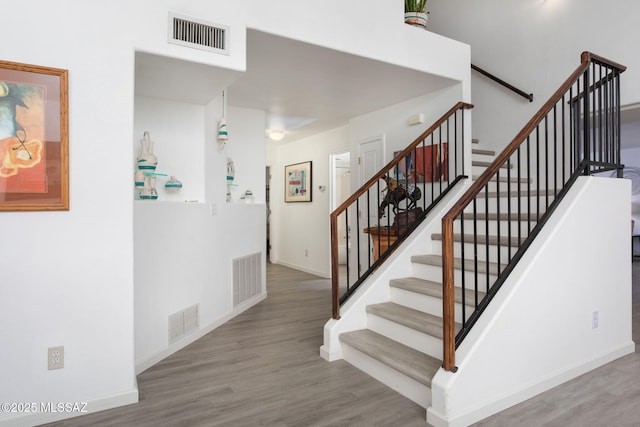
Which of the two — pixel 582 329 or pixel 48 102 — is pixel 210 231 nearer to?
pixel 48 102

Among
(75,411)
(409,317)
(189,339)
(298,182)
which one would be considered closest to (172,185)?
(189,339)

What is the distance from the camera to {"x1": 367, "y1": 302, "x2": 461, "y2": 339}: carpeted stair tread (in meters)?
2.69

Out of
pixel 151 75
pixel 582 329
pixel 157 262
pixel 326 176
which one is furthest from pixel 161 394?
pixel 326 176

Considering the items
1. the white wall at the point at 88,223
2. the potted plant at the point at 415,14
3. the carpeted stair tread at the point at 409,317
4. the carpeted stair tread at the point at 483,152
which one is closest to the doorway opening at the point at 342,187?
the carpeted stair tread at the point at 483,152

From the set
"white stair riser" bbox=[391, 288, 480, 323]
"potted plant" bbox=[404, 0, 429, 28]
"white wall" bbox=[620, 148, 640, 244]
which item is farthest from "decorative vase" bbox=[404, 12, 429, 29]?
"white wall" bbox=[620, 148, 640, 244]

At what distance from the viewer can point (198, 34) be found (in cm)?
265

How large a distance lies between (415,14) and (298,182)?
4153mm

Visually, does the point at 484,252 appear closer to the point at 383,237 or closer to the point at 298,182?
the point at 383,237

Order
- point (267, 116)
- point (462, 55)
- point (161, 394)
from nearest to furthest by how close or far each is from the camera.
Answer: point (161, 394) → point (462, 55) → point (267, 116)

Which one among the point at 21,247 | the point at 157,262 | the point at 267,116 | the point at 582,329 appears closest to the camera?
the point at 21,247

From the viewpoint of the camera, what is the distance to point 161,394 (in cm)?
260

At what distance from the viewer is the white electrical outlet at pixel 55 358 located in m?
2.29

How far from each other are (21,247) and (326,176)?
510 cm

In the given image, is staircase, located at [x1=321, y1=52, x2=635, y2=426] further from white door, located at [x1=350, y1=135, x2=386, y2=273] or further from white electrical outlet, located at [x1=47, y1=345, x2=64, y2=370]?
white electrical outlet, located at [x1=47, y1=345, x2=64, y2=370]
